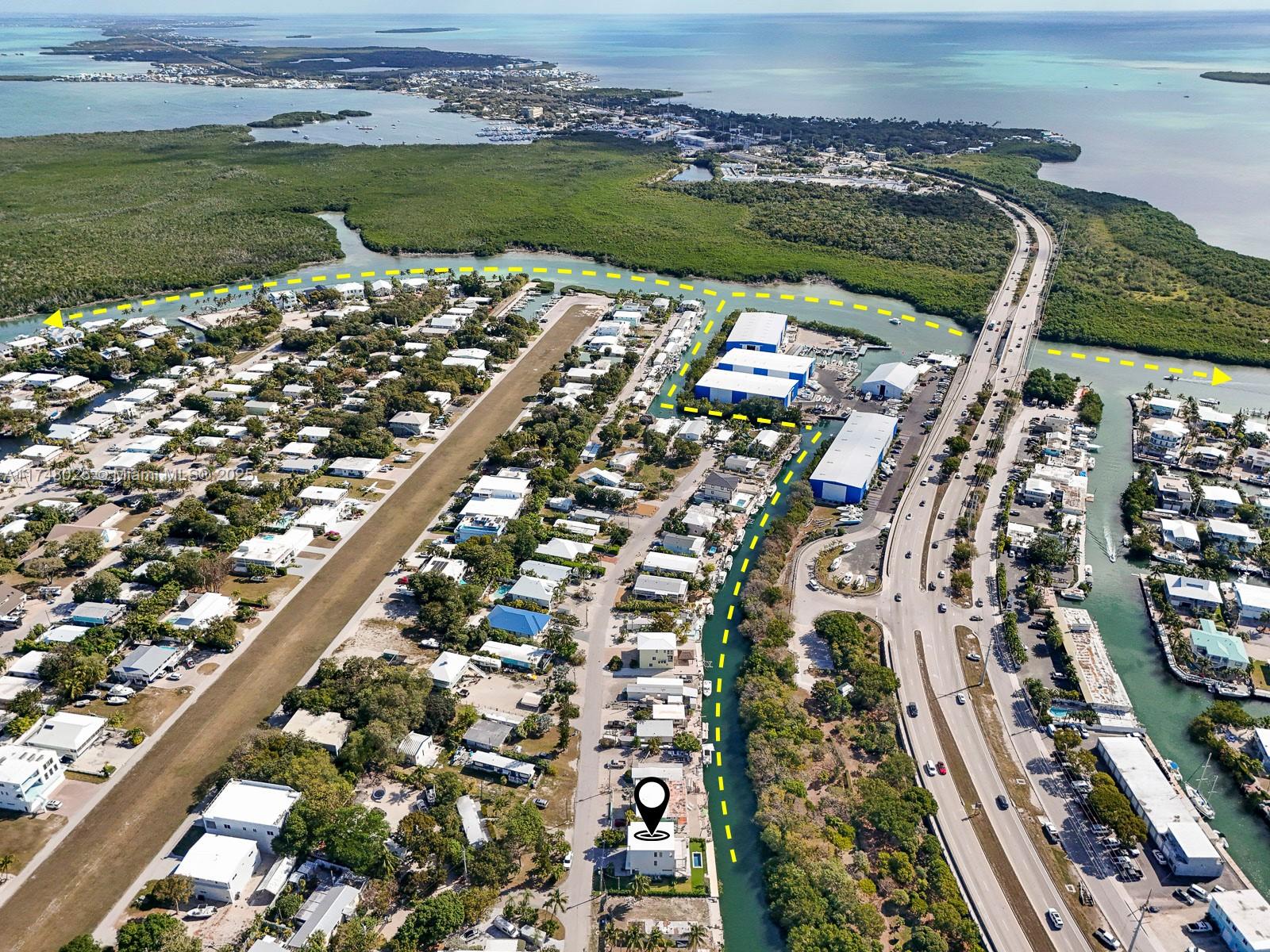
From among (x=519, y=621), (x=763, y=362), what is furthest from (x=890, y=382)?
(x=519, y=621)

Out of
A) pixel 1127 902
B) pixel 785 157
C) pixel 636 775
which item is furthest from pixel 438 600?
pixel 785 157

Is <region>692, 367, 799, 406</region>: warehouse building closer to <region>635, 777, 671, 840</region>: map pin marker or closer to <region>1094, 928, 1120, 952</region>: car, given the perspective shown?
<region>635, 777, 671, 840</region>: map pin marker

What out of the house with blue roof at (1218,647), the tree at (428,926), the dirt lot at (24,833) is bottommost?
the dirt lot at (24,833)

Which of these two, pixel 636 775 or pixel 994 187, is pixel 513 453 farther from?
pixel 994 187

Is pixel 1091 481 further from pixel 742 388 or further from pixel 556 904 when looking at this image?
pixel 556 904

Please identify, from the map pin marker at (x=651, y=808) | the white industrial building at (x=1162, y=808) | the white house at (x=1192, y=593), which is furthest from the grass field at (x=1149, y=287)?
the map pin marker at (x=651, y=808)

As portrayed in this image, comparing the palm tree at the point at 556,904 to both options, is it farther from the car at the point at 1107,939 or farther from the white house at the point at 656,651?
the car at the point at 1107,939
